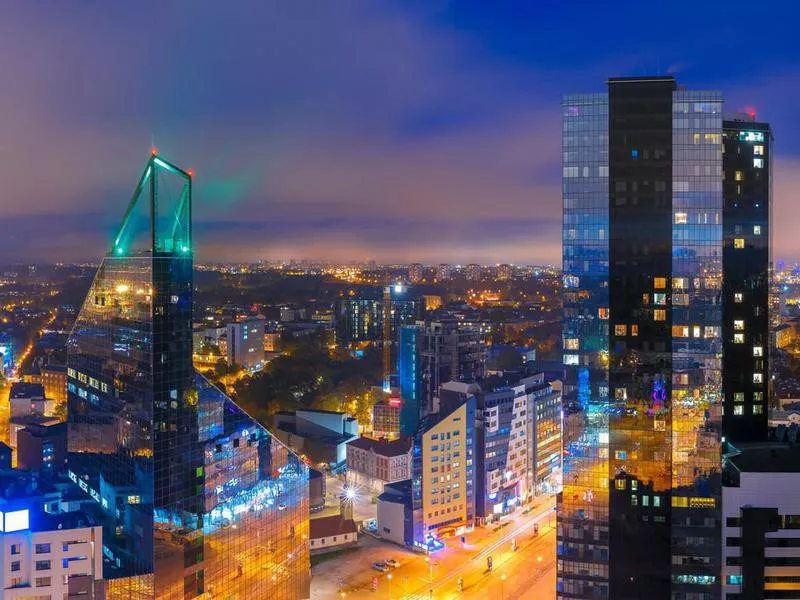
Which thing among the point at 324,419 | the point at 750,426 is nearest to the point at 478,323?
the point at 324,419

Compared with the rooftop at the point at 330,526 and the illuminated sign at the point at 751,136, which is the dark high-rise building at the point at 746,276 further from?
the rooftop at the point at 330,526

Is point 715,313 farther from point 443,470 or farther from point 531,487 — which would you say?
point 531,487

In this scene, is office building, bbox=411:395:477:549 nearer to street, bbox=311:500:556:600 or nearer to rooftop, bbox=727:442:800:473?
street, bbox=311:500:556:600

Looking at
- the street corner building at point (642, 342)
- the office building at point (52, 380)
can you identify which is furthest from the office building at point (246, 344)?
the street corner building at point (642, 342)

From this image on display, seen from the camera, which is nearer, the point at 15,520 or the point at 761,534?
the point at 15,520

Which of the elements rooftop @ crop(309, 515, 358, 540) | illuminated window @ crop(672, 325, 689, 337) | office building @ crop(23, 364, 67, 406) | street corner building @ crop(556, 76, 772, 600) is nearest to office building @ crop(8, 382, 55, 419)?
office building @ crop(23, 364, 67, 406)

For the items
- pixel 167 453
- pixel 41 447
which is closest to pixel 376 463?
pixel 41 447

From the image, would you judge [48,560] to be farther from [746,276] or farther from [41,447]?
[746,276]
